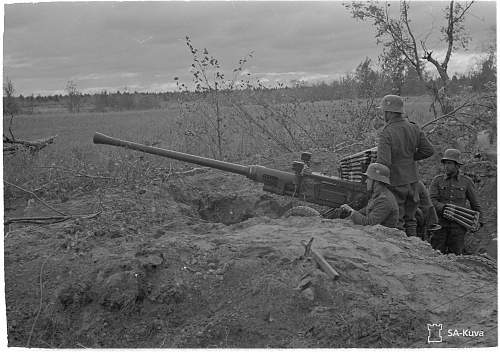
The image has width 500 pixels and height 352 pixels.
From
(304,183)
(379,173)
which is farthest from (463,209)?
(304,183)

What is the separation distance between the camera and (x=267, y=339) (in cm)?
387

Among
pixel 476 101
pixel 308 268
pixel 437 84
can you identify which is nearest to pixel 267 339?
pixel 308 268

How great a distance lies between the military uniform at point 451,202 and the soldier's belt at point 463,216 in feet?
0.39

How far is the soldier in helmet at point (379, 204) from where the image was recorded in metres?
5.84

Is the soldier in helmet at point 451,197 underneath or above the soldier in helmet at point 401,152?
underneath


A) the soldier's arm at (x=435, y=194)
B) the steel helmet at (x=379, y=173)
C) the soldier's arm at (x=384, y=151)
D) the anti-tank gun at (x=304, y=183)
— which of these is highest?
the soldier's arm at (x=384, y=151)

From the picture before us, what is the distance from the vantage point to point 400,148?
636 centimetres

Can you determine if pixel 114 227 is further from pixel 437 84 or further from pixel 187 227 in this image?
pixel 437 84

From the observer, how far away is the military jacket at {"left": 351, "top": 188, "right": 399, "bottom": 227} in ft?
19.1

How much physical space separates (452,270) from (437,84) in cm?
772

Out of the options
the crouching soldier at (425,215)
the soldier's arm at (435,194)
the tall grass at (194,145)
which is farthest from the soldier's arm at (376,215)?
the tall grass at (194,145)

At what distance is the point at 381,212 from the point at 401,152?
0.92 m

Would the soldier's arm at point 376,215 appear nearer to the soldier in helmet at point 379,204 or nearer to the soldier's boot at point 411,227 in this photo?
the soldier in helmet at point 379,204

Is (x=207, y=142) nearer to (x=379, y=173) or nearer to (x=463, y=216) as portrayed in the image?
(x=463, y=216)
